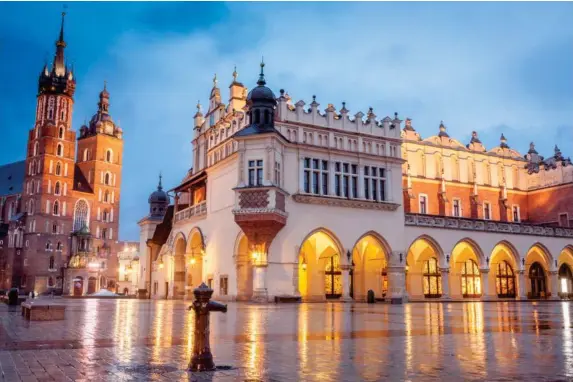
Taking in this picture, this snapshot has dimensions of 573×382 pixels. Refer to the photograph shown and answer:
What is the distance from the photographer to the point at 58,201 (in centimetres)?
10344

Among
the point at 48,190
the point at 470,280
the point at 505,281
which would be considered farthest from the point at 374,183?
the point at 48,190

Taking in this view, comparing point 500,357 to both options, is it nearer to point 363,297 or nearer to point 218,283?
point 218,283

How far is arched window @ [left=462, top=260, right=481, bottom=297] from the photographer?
4678 cm

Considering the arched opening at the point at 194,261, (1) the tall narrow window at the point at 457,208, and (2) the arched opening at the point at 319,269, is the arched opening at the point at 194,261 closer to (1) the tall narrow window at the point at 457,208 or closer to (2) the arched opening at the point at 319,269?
(2) the arched opening at the point at 319,269

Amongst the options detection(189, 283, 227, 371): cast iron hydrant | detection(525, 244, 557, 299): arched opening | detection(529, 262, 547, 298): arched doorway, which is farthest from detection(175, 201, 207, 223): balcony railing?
detection(189, 283, 227, 371): cast iron hydrant

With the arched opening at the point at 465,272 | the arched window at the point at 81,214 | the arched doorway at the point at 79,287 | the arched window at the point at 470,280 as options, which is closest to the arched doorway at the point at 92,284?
the arched window at the point at 81,214

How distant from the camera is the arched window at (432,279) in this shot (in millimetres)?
45188

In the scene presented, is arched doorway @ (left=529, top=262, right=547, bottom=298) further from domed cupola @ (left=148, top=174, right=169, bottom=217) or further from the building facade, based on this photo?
the building facade

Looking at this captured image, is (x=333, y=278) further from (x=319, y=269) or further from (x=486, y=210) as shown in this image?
(x=486, y=210)

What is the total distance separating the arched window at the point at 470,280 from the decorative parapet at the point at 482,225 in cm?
376

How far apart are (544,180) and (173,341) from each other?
50277 millimetres

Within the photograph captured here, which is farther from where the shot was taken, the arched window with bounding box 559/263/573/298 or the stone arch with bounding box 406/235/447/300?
the arched window with bounding box 559/263/573/298

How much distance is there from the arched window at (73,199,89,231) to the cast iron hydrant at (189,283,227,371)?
358 ft

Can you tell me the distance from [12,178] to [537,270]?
4127 inches
